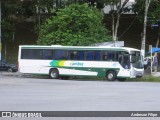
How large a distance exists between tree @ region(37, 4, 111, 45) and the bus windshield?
6.30m

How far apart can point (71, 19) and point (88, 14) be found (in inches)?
65.2

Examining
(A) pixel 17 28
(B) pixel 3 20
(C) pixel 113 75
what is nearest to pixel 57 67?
(C) pixel 113 75

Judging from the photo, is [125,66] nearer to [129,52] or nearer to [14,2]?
[129,52]

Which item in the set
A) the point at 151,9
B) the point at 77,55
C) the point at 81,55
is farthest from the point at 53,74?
the point at 151,9

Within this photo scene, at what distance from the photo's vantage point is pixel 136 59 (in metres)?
36.6

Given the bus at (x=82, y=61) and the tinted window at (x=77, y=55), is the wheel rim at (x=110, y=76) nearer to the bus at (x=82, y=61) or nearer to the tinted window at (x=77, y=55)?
the bus at (x=82, y=61)

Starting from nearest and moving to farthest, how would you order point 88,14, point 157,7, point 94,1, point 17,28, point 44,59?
point 44,59
point 88,14
point 157,7
point 94,1
point 17,28

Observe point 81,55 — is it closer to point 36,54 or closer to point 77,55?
point 77,55

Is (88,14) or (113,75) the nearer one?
(113,75)

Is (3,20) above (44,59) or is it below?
above

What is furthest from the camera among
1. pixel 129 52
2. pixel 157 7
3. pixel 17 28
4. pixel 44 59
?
pixel 17 28

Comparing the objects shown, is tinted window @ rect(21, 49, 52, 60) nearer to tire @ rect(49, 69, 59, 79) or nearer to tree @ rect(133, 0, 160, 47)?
tire @ rect(49, 69, 59, 79)

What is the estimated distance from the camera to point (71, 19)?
43.2 m

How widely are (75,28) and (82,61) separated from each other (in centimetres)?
701
